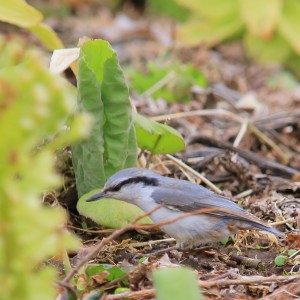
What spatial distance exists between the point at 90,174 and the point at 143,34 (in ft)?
18.4

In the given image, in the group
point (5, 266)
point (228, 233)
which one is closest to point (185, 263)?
point (228, 233)

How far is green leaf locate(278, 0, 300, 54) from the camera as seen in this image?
7906 mm

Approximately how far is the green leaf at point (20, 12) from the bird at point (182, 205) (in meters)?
1.34

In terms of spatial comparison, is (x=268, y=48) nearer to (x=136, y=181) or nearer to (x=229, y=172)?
(x=229, y=172)

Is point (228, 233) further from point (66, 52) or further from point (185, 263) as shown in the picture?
point (66, 52)

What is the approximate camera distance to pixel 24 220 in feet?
6.07

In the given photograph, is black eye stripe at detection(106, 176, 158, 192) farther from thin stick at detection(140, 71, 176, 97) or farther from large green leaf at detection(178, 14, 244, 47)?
large green leaf at detection(178, 14, 244, 47)

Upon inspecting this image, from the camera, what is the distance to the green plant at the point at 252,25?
7.84 m

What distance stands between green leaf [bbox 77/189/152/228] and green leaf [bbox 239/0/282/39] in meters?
4.48

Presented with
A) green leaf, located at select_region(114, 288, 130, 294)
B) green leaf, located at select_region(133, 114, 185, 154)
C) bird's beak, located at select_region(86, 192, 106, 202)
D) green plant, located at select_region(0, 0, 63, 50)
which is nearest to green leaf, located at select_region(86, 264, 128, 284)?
green leaf, located at select_region(114, 288, 130, 294)

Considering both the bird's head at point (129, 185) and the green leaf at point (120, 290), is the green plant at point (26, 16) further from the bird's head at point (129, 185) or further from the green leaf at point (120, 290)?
the green leaf at point (120, 290)

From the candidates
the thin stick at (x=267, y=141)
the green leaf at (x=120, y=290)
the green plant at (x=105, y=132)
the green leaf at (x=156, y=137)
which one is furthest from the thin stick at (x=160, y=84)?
the green leaf at (x=120, y=290)

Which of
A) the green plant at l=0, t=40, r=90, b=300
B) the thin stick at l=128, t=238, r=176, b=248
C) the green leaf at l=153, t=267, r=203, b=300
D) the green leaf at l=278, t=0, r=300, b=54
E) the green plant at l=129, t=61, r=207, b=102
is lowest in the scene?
the green leaf at l=278, t=0, r=300, b=54

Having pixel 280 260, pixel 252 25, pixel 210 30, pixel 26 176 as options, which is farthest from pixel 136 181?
pixel 210 30
